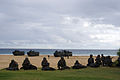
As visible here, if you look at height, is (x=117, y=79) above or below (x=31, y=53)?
below

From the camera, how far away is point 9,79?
1794 centimetres

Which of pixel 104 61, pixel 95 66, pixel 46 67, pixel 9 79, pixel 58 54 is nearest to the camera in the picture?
pixel 9 79

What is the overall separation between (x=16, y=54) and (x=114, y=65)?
4591cm

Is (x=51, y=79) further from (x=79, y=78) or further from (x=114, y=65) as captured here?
(x=114, y=65)

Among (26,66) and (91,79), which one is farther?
(26,66)

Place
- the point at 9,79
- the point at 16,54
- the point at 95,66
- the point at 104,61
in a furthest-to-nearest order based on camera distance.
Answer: the point at 16,54 < the point at 104,61 < the point at 95,66 < the point at 9,79

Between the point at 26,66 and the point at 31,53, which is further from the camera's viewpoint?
the point at 31,53

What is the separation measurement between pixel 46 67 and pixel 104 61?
1072 centimetres

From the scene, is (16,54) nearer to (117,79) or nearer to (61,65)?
(61,65)

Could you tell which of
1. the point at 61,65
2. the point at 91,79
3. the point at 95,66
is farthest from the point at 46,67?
the point at 91,79

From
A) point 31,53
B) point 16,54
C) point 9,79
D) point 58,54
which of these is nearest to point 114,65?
point 9,79

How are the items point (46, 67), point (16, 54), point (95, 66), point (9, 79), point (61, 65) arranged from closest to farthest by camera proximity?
point (9, 79)
point (46, 67)
point (61, 65)
point (95, 66)
point (16, 54)

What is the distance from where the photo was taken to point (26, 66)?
2812 cm

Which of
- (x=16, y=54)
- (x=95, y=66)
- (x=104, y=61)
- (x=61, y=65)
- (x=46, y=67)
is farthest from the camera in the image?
(x=16, y=54)
